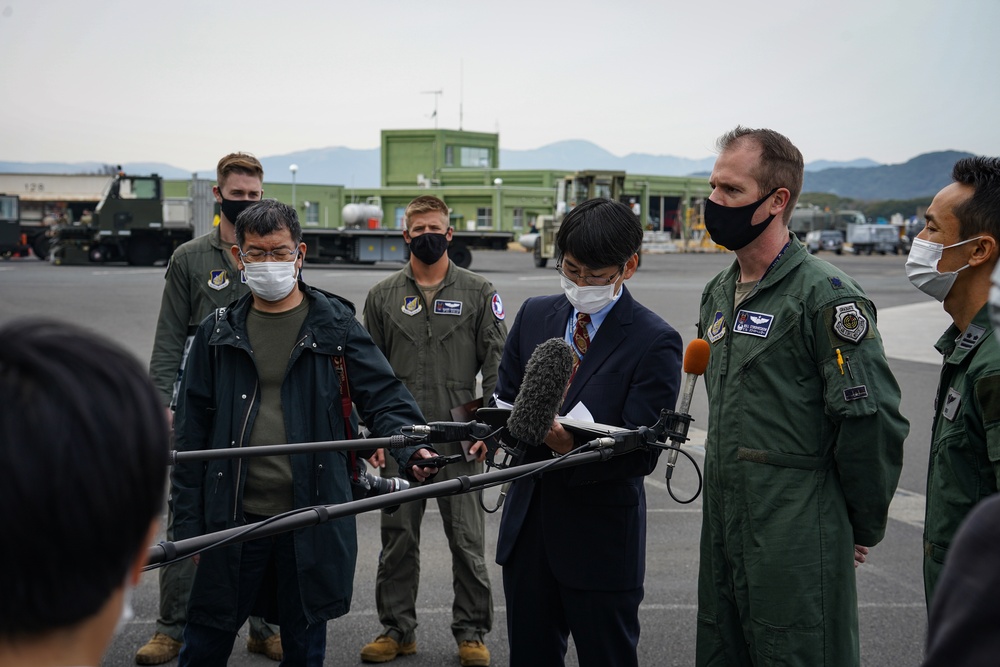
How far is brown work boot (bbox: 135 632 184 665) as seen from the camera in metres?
4.92

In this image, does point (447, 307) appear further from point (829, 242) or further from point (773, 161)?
point (829, 242)

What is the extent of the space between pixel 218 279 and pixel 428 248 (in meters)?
1.25

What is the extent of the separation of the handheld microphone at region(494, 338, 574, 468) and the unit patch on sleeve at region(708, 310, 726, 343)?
776mm

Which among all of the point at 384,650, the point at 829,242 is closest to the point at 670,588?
the point at 384,650

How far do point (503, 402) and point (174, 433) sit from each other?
1.46m

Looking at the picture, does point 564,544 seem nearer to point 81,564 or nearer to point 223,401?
point 223,401

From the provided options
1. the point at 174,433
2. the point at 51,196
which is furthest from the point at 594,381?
the point at 51,196

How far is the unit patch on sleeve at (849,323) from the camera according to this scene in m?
3.33

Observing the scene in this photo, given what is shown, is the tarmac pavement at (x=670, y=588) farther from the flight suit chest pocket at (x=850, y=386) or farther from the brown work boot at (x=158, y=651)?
the flight suit chest pocket at (x=850, y=386)

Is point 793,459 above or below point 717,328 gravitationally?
below

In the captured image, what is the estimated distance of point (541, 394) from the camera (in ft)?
10.3

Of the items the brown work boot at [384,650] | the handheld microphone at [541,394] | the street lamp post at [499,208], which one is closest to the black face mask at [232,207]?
Result: the brown work boot at [384,650]

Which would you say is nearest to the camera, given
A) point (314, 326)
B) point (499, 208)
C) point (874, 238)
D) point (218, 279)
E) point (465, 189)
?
point (314, 326)

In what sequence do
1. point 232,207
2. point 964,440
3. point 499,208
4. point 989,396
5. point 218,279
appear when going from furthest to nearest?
point 499,208 < point 232,207 < point 218,279 < point 964,440 < point 989,396
